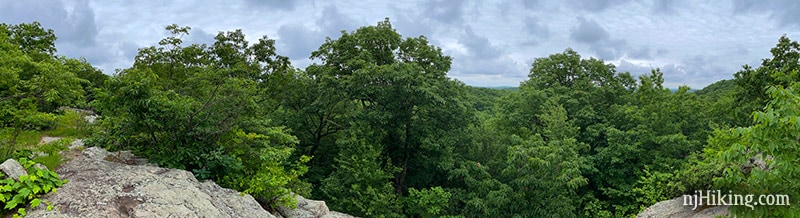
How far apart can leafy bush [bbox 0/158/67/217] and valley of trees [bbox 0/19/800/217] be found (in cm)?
217

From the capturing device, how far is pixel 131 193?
605cm

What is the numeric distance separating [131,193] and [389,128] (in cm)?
1162

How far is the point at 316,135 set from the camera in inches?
735

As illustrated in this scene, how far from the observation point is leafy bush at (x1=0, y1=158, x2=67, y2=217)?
5098 millimetres

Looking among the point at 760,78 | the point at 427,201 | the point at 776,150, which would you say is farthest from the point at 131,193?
the point at 760,78

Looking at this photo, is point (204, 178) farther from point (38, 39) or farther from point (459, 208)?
point (38, 39)

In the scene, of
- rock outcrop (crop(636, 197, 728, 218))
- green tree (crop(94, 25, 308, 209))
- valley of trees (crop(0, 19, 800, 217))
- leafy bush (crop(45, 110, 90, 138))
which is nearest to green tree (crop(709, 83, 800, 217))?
rock outcrop (crop(636, 197, 728, 218))

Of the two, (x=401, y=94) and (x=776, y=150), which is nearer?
(x=776, y=150)

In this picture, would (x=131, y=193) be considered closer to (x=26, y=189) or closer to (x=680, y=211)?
(x=26, y=189)

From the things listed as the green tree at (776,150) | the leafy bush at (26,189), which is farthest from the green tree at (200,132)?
the green tree at (776,150)

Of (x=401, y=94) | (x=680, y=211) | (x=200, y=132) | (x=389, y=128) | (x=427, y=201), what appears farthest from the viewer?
(x=389, y=128)

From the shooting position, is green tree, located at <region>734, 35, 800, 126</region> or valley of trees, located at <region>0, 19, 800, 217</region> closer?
valley of trees, located at <region>0, 19, 800, 217</region>

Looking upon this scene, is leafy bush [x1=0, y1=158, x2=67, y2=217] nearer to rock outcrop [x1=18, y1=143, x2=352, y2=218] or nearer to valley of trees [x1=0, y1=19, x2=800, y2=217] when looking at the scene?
rock outcrop [x1=18, y1=143, x2=352, y2=218]

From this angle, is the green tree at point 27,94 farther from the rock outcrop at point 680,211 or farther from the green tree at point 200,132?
the rock outcrop at point 680,211
